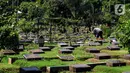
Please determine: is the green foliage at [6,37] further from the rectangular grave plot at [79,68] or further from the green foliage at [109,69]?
the green foliage at [109,69]

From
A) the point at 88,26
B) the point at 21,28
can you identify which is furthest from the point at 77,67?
the point at 88,26

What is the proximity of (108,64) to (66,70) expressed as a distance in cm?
157

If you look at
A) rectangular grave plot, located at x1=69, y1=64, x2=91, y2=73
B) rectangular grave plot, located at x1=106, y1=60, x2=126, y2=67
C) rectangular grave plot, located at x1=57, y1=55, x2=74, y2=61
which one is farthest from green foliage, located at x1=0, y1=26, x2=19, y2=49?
rectangular grave plot, located at x1=106, y1=60, x2=126, y2=67

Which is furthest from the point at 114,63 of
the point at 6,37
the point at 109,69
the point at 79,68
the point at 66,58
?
the point at 6,37

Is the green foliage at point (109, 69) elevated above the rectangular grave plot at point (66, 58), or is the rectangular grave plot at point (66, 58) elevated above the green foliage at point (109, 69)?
the rectangular grave plot at point (66, 58)

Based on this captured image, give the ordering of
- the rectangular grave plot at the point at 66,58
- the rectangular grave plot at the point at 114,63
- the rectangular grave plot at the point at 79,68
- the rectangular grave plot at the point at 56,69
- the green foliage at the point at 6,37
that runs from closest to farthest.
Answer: the green foliage at the point at 6,37
the rectangular grave plot at the point at 79,68
the rectangular grave plot at the point at 56,69
the rectangular grave plot at the point at 114,63
the rectangular grave plot at the point at 66,58

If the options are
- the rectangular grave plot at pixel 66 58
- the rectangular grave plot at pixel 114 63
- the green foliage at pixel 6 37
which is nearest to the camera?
the green foliage at pixel 6 37

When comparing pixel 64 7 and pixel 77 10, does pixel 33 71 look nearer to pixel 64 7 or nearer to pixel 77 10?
pixel 64 7

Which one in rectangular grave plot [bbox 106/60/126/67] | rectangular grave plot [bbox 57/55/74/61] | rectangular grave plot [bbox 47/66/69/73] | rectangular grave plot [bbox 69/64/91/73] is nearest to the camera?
rectangular grave plot [bbox 69/64/91/73]

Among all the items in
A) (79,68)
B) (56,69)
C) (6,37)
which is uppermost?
(6,37)

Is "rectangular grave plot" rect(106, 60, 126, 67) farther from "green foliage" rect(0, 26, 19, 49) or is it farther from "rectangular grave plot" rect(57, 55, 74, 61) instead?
"green foliage" rect(0, 26, 19, 49)

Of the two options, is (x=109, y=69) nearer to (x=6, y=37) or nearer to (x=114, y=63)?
(x=114, y=63)

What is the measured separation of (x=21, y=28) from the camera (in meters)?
25.6

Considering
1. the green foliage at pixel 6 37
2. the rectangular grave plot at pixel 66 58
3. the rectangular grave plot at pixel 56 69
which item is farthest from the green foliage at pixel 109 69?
the green foliage at pixel 6 37
